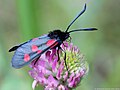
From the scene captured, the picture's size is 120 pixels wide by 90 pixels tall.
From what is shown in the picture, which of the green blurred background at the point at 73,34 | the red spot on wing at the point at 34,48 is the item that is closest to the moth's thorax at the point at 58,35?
the red spot on wing at the point at 34,48

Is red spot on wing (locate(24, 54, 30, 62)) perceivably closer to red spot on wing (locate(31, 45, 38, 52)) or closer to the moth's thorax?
red spot on wing (locate(31, 45, 38, 52))

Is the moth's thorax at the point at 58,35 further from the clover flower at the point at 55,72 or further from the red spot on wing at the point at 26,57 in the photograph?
the red spot on wing at the point at 26,57

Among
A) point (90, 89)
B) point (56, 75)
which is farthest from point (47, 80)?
point (90, 89)

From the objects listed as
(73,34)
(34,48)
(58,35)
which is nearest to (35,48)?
(34,48)

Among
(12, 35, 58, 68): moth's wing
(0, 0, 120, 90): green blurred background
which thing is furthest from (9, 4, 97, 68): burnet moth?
(0, 0, 120, 90): green blurred background

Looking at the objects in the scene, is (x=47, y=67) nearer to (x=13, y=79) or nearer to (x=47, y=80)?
(x=47, y=80)

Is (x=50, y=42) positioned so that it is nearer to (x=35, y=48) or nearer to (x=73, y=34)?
(x=35, y=48)
